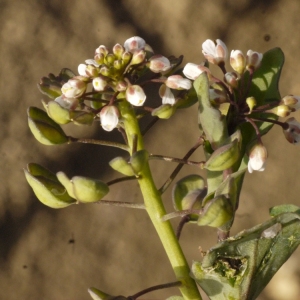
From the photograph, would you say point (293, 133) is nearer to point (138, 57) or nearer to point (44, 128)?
point (138, 57)

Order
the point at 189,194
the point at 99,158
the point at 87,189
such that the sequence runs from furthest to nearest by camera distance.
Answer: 1. the point at 99,158
2. the point at 189,194
3. the point at 87,189

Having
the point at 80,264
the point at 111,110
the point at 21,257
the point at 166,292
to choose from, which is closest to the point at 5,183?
the point at 21,257

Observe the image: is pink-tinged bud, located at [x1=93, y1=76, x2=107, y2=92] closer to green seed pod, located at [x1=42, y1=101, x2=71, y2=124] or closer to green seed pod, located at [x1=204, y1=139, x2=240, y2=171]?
green seed pod, located at [x1=42, y1=101, x2=71, y2=124]

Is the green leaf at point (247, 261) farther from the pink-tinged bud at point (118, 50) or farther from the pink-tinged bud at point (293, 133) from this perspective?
the pink-tinged bud at point (118, 50)

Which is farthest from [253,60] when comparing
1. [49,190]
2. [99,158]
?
[99,158]

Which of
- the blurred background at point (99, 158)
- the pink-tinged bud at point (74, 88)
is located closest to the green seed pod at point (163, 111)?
the pink-tinged bud at point (74, 88)

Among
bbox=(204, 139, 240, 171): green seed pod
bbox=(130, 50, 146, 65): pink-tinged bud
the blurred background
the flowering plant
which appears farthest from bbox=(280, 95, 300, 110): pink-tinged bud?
Answer: the blurred background
